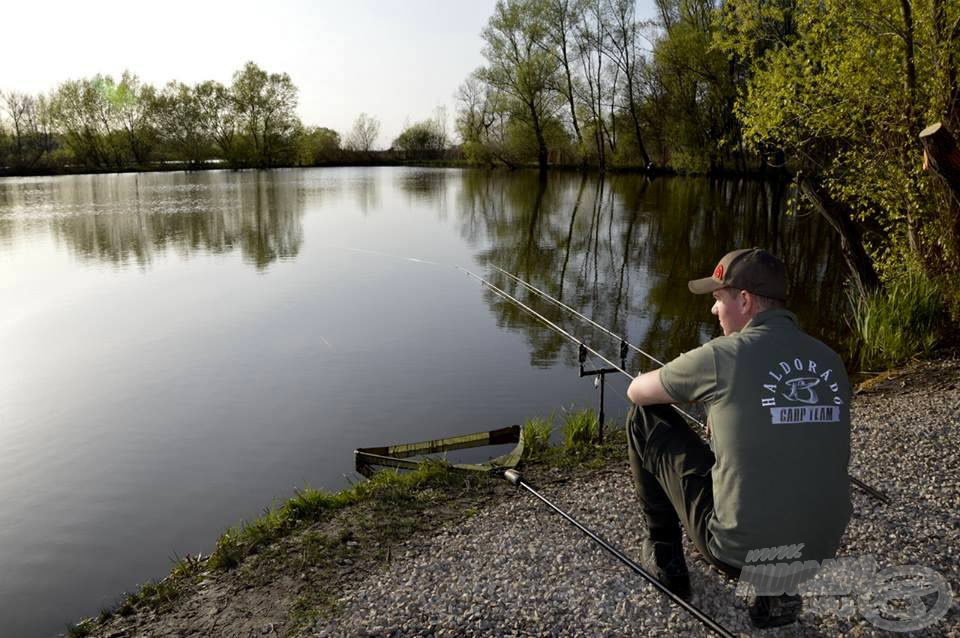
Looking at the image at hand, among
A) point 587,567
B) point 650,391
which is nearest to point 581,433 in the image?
point 587,567

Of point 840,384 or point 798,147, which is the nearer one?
point 840,384

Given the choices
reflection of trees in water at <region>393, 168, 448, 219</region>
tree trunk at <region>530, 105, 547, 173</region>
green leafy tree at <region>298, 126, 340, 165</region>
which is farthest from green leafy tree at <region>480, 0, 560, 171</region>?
green leafy tree at <region>298, 126, 340, 165</region>

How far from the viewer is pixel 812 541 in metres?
2.97

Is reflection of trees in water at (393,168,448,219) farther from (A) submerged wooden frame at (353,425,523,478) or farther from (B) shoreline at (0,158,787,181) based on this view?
(A) submerged wooden frame at (353,425,523,478)

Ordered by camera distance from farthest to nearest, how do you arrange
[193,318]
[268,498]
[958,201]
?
[193,318] < [958,201] < [268,498]

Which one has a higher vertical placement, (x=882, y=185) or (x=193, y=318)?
(x=882, y=185)

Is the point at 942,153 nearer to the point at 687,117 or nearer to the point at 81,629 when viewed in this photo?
the point at 81,629

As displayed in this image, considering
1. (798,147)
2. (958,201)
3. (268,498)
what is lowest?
(268,498)

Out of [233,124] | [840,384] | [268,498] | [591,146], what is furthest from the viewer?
[233,124]

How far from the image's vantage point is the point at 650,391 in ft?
10.9

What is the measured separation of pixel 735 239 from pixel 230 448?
1902 centimetres

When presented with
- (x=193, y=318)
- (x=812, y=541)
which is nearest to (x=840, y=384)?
(x=812, y=541)

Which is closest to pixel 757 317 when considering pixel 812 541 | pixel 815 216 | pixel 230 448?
pixel 812 541

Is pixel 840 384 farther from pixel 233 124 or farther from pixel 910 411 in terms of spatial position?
pixel 233 124
